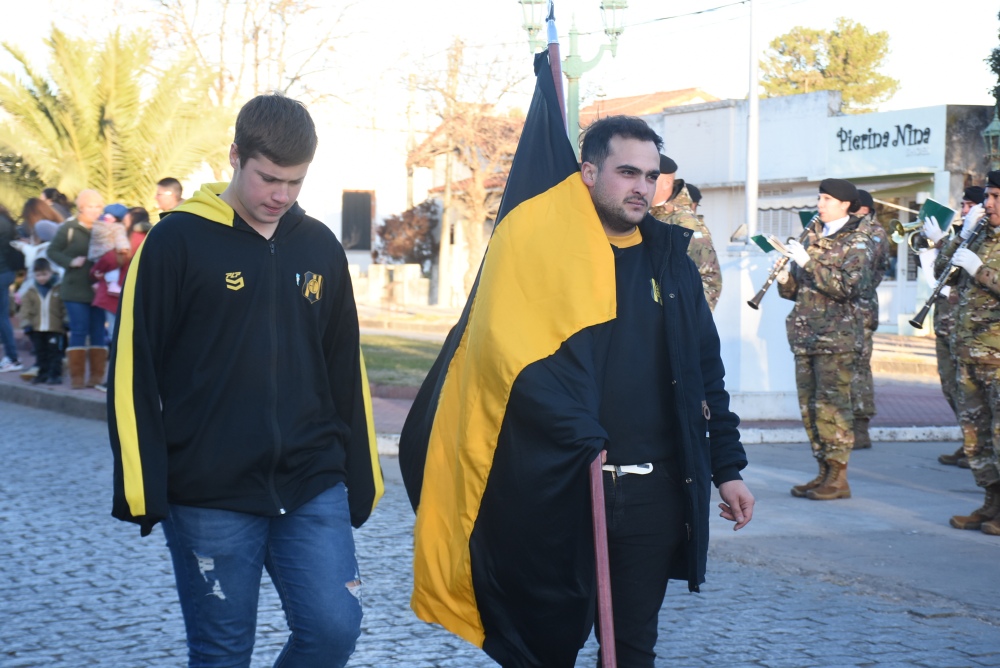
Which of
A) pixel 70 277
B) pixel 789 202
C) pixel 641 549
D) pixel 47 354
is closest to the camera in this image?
pixel 641 549

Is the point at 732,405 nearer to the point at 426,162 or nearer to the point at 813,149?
the point at 813,149

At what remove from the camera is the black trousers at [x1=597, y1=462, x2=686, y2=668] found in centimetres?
361

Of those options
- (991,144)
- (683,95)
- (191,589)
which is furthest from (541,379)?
(683,95)

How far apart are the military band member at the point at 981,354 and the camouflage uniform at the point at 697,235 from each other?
155cm

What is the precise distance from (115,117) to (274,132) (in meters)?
15.8

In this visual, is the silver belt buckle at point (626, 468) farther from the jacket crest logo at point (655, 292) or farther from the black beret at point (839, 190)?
the black beret at point (839, 190)

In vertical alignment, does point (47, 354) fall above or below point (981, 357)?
below

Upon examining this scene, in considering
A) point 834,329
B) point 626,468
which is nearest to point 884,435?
point 834,329

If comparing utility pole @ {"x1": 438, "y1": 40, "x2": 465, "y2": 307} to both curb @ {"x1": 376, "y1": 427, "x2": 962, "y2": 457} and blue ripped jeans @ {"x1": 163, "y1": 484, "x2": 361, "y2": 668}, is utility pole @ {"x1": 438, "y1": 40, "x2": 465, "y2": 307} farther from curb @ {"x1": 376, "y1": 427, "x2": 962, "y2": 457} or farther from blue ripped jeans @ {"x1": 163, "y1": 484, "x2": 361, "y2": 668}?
blue ripped jeans @ {"x1": 163, "y1": 484, "x2": 361, "y2": 668}

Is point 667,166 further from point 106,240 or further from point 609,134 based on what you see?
point 106,240

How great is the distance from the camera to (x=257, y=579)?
3328 millimetres

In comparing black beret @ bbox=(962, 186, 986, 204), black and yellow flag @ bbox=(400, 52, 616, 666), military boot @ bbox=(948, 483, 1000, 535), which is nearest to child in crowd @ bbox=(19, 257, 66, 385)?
black beret @ bbox=(962, 186, 986, 204)

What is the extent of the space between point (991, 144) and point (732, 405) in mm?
13316

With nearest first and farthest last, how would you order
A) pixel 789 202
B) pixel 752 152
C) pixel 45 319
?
pixel 45 319 < pixel 752 152 < pixel 789 202
